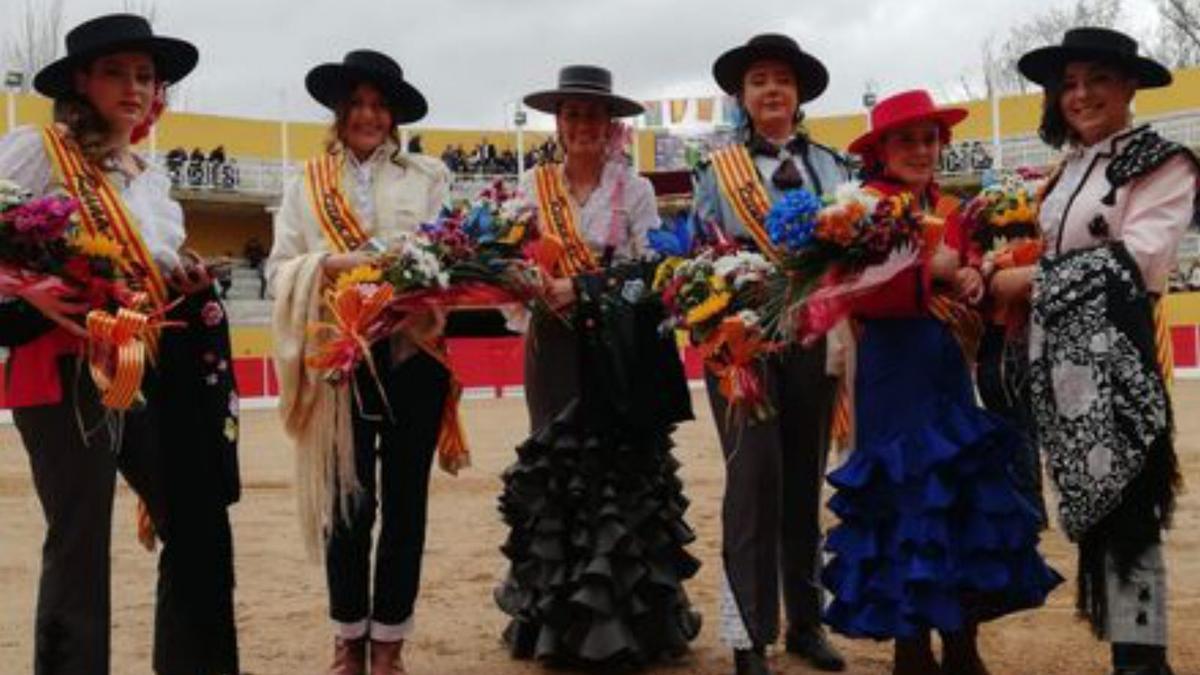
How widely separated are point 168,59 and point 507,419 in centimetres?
1317

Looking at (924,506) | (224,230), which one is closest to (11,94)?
(224,230)

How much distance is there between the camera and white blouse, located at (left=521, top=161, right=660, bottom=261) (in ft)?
15.4

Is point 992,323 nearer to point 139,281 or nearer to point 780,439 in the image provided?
point 780,439

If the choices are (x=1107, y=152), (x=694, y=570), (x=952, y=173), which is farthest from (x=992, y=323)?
(x=952, y=173)

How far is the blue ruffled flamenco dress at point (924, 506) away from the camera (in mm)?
3846

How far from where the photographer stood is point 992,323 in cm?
421

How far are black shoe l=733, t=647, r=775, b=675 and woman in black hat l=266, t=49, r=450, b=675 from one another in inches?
41.0

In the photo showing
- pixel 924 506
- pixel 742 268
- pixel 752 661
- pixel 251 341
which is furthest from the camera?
pixel 251 341

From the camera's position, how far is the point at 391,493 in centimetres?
422

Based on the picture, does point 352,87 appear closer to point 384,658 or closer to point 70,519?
point 70,519

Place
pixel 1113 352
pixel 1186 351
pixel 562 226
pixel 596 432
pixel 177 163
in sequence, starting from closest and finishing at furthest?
1. pixel 1113 352
2. pixel 596 432
3. pixel 562 226
4. pixel 1186 351
5. pixel 177 163

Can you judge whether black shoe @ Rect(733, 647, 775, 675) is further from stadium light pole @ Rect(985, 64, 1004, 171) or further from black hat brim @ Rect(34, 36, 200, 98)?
stadium light pole @ Rect(985, 64, 1004, 171)

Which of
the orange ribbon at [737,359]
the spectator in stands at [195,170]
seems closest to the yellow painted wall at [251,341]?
the spectator in stands at [195,170]

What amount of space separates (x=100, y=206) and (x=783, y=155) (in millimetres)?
2181
